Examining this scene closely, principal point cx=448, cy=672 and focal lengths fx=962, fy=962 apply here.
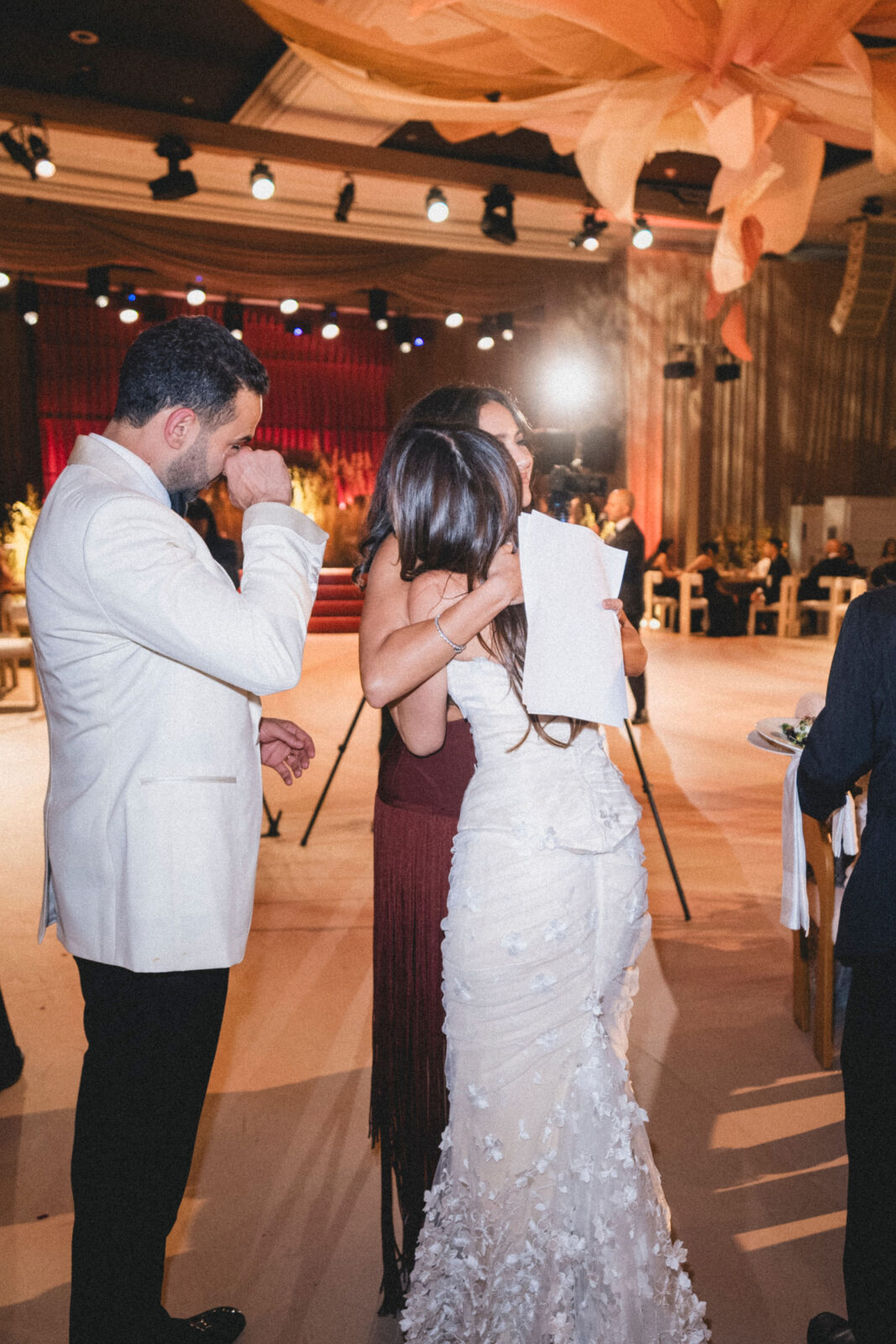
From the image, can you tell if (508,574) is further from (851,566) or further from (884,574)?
(851,566)

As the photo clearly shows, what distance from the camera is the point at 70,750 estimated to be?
1337 mm

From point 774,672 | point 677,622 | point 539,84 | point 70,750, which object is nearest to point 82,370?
point 677,622

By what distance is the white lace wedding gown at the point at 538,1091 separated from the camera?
138 cm

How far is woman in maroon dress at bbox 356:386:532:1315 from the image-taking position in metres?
1.65

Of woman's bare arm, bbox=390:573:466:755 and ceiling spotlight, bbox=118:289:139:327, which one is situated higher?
ceiling spotlight, bbox=118:289:139:327

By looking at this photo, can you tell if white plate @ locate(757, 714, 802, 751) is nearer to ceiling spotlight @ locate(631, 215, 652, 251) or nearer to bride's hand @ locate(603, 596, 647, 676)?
bride's hand @ locate(603, 596, 647, 676)

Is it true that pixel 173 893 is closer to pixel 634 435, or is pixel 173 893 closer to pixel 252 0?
pixel 252 0

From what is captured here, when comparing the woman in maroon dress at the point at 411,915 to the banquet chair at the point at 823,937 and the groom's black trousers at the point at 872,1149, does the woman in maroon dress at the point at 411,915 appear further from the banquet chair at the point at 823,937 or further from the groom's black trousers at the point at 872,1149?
the banquet chair at the point at 823,937

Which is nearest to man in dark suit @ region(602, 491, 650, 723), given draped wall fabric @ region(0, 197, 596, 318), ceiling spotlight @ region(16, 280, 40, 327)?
draped wall fabric @ region(0, 197, 596, 318)

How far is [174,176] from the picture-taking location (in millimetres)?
7906

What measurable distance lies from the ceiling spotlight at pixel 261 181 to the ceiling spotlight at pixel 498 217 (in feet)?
6.85

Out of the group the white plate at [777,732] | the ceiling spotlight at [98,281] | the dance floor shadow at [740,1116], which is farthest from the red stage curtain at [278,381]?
the white plate at [777,732]

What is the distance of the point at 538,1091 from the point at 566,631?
674 millimetres

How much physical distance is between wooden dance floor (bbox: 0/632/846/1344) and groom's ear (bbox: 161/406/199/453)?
1.50 meters
